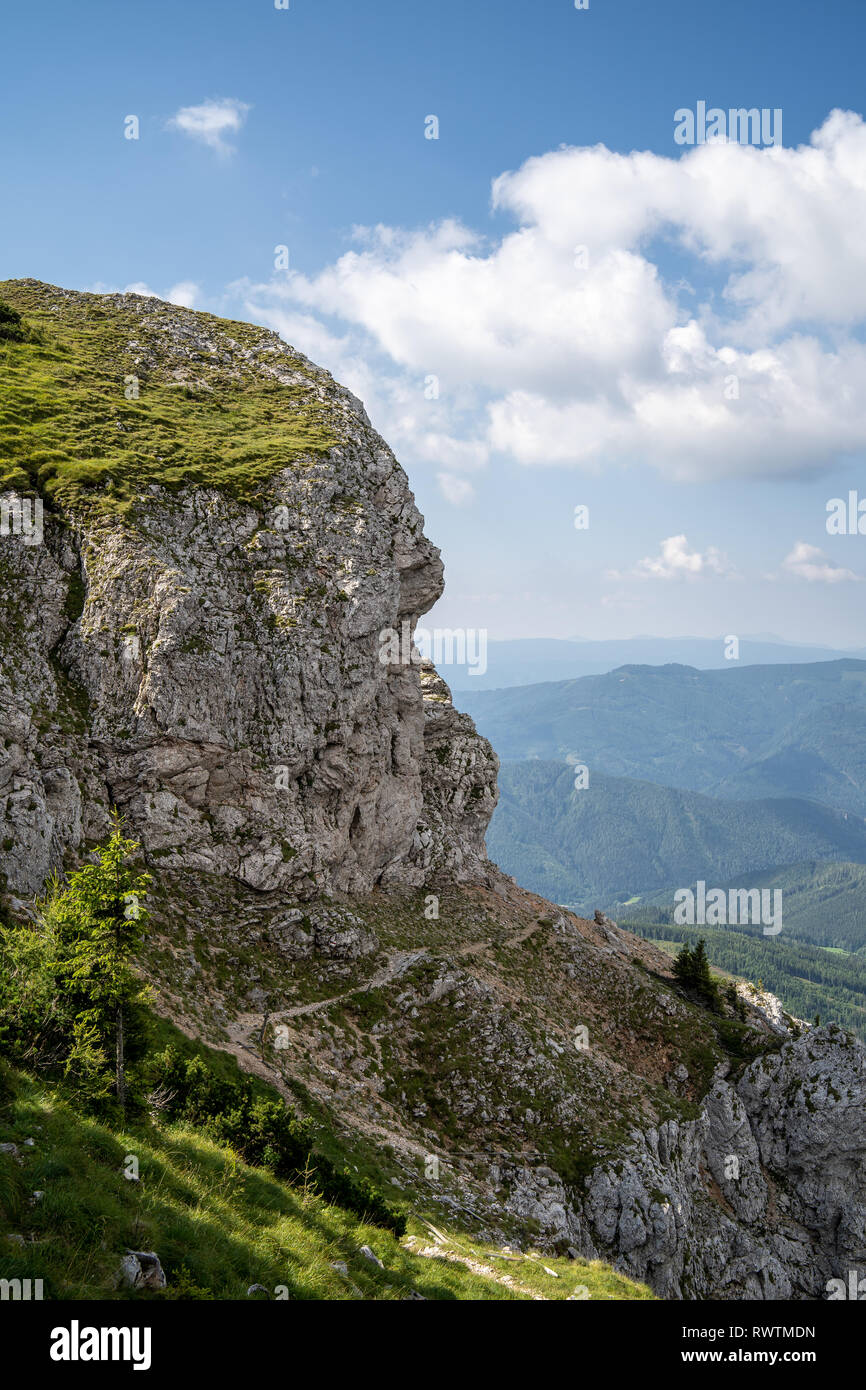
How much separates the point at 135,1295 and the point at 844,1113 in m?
70.7

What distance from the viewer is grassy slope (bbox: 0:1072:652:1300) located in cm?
1369

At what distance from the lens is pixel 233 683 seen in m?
52.2

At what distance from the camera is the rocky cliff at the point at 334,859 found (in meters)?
43.6

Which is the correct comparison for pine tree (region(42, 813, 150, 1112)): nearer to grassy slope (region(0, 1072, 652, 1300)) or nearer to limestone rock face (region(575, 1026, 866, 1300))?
grassy slope (region(0, 1072, 652, 1300))

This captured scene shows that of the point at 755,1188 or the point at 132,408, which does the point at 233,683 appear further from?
the point at 755,1188

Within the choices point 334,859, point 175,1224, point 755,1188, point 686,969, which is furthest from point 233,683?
point 755,1188

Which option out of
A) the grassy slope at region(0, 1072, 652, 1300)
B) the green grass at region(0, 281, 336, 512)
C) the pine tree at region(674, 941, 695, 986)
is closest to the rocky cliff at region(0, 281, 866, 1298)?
the green grass at region(0, 281, 336, 512)

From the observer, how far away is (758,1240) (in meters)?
57.3

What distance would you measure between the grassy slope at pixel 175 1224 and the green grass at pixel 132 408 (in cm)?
4386

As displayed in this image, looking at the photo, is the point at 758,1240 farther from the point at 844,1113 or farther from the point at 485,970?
the point at 485,970

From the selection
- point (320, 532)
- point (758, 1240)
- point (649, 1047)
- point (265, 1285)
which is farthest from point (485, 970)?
point (265, 1285)

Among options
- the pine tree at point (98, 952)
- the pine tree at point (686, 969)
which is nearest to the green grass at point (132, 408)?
the pine tree at point (98, 952)

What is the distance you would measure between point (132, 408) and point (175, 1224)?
64.0m

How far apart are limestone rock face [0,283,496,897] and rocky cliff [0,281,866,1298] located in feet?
0.75
